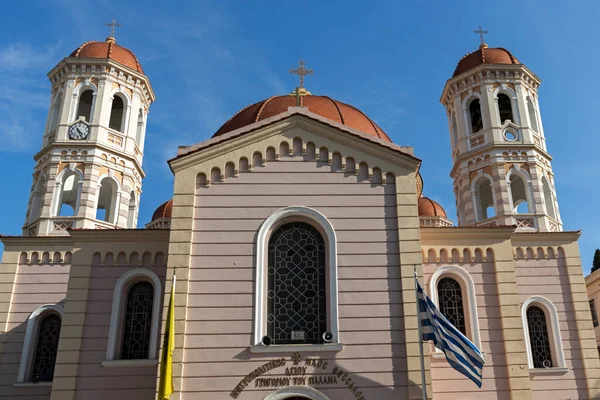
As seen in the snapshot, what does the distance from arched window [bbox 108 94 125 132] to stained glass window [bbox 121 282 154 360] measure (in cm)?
976

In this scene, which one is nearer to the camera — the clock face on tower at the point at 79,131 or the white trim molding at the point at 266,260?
the white trim molding at the point at 266,260

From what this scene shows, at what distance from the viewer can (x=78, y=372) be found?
1642 centimetres

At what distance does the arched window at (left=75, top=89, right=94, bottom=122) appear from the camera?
24.9 metres

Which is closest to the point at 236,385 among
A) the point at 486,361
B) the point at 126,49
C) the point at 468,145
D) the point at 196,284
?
the point at 196,284

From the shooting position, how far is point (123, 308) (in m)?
17.5

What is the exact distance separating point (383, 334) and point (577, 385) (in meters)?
7.92

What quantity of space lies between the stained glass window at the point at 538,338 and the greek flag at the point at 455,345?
19.4 feet

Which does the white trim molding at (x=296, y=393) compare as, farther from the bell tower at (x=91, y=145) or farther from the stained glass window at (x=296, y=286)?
the bell tower at (x=91, y=145)

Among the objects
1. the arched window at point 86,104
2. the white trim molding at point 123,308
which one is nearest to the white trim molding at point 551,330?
the white trim molding at point 123,308

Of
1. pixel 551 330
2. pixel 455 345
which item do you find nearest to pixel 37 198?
pixel 455 345

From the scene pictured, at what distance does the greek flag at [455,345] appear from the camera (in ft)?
46.0

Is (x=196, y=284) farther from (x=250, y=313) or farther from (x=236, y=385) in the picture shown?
(x=236, y=385)

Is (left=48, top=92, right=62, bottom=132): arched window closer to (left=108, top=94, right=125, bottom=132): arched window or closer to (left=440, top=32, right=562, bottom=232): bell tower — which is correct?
(left=108, top=94, right=125, bottom=132): arched window

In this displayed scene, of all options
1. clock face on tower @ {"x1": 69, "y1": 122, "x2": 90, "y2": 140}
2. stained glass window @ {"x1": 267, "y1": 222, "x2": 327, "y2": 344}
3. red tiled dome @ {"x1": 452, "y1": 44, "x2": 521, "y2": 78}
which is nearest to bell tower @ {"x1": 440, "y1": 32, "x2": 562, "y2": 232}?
red tiled dome @ {"x1": 452, "y1": 44, "x2": 521, "y2": 78}
